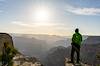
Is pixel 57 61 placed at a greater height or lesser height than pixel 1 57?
lesser

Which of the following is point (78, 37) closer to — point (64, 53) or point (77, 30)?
point (77, 30)

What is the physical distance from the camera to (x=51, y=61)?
525 ft

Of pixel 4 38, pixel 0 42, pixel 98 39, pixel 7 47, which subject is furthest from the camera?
pixel 98 39

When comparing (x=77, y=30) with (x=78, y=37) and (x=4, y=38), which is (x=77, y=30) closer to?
(x=78, y=37)

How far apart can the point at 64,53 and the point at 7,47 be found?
459ft

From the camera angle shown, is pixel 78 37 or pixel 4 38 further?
pixel 4 38

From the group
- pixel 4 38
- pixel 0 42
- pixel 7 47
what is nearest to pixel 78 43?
pixel 7 47

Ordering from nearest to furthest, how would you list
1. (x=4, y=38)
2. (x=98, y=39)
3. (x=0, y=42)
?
(x=0, y=42) → (x=4, y=38) → (x=98, y=39)

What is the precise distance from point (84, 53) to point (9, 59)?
12328 centimetres

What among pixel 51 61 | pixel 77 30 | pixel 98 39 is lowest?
pixel 51 61

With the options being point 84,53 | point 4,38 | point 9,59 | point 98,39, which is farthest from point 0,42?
point 98,39

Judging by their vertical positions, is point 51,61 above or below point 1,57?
below

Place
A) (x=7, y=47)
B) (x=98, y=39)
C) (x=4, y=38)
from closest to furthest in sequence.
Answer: (x=7, y=47) → (x=4, y=38) → (x=98, y=39)

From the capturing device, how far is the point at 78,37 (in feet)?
56.2
